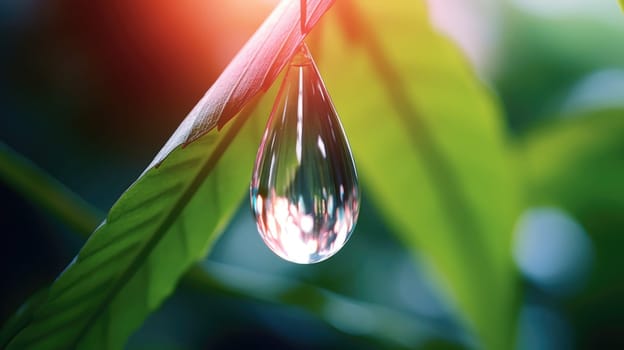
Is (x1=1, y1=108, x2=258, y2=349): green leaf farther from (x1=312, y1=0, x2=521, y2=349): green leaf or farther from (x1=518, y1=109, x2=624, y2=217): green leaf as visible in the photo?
(x1=518, y1=109, x2=624, y2=217): green leaf

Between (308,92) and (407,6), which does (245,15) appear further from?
(308,92)

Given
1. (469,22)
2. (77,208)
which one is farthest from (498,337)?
(469,22)

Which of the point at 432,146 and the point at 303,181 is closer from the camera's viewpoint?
the point at 303,181

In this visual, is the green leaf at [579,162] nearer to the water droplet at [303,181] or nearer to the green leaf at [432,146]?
the green leaf at [432,146]

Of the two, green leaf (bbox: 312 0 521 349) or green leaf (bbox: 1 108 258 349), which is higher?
green leaf (bbox: 312 0 521 349)

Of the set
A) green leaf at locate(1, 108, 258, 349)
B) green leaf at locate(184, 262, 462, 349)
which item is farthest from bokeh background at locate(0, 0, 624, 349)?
green leaf at locate(1, 108, 258, 349)

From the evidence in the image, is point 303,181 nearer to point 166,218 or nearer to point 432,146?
point 166,218

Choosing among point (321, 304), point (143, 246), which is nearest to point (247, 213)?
point (321, 304)
